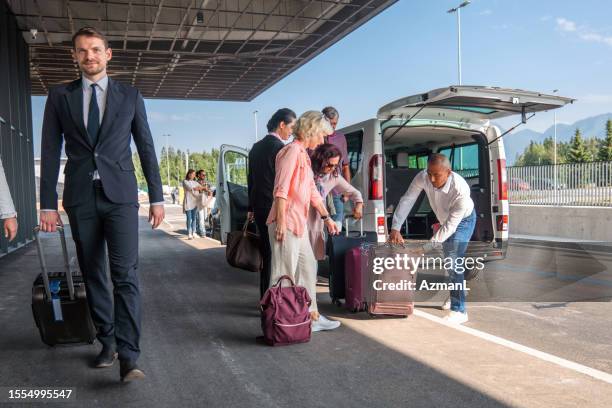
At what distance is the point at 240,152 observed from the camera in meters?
10.0

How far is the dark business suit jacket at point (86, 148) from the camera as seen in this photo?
143 inches

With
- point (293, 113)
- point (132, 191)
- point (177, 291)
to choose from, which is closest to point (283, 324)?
point (132, 191)

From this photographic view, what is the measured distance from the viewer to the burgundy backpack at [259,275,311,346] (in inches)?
177

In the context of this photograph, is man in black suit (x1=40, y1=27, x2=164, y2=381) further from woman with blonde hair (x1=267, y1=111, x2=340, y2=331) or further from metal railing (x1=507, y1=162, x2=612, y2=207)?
metal railing (x1=507, y1=162, x2=612, y2=207)

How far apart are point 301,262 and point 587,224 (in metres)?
10.6

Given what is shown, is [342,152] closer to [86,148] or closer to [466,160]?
[466,160]

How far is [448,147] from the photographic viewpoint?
819cm

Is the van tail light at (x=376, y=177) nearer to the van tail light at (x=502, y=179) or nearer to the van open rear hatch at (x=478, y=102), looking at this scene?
the van open rear hatch at (x=478, y=102)

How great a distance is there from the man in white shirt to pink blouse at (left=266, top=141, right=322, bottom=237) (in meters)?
1.15

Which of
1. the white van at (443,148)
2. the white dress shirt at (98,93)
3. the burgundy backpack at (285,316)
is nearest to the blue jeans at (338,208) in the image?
the white van at (443,148)

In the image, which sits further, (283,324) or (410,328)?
(410,328)

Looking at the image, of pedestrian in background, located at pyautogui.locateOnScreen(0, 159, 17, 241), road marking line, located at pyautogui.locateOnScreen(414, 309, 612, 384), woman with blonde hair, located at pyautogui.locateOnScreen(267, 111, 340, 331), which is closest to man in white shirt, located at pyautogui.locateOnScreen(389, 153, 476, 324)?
road marking line, located at pyautogui.locateOnScreen(414, 309, 612, 384)

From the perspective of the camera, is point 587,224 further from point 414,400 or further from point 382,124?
point 414,400

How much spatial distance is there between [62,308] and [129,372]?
95 centimetres
